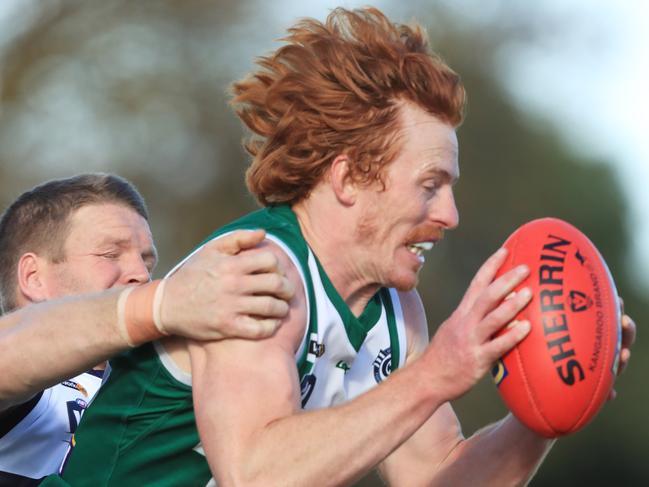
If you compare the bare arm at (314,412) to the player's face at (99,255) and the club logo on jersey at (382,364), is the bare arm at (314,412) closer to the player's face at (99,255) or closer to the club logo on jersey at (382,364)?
the club logo on jersey at (382,364)

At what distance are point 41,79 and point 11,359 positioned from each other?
53.6 feet

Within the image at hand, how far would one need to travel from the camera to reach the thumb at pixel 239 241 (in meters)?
3.40

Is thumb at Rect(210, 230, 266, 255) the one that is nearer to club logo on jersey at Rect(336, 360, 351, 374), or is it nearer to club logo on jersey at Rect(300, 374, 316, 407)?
club logo on jersey at Rect(300, 374, 316, 407)

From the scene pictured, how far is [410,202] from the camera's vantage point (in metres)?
3.95

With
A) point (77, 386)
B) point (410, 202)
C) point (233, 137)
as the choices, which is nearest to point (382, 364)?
point (410, 202)

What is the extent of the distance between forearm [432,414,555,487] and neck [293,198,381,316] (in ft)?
2.68

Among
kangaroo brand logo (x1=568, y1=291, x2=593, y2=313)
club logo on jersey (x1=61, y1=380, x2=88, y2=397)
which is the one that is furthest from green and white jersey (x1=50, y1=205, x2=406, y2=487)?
club logo on jersey (x1=61, y1=380, x2=88, y2=397)

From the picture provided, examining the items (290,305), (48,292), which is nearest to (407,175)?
(290,305)

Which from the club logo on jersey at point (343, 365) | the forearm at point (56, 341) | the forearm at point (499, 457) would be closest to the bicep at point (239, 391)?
the forearm at point (56, 341)

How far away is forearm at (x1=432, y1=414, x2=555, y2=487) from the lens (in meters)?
4.10

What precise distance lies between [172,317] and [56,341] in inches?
→ 20.0

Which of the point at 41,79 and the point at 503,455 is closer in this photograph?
the point at 503,455

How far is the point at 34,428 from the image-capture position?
4629 millimetres

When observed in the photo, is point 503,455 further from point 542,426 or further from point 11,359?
point 11,359
